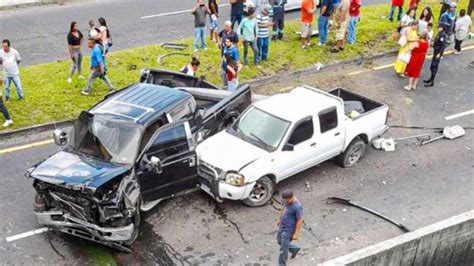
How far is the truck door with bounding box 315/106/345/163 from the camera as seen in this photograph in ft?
39.7

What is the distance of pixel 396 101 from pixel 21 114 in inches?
377

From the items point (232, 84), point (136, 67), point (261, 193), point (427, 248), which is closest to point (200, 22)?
point (136, 67)

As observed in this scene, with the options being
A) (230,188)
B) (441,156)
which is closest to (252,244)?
(230,188)

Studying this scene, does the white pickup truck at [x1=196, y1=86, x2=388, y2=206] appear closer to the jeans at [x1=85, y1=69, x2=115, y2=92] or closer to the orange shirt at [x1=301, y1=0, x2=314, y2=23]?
the jeans at [x1=85, y1=69, x2=115, y2=92]

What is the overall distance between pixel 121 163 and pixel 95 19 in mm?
11763

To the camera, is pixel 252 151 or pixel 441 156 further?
pixel 441 156

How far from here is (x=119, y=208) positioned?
983cm

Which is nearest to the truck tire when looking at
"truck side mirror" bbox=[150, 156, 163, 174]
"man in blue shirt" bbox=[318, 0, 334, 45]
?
"truck side mirror" bbox=[150, 156, 163, 174]

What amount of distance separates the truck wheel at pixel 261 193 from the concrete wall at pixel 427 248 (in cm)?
285

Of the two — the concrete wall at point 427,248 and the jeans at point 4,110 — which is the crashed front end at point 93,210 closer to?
the concrete wall at point 427,248

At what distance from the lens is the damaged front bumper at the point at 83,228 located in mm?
9742

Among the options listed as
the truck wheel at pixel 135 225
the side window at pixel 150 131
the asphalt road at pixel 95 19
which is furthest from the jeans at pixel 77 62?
the truck wheel at pixel 135 225

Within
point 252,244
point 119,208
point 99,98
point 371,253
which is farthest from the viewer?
point 99,98

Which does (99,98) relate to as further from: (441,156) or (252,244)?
(441,156)
